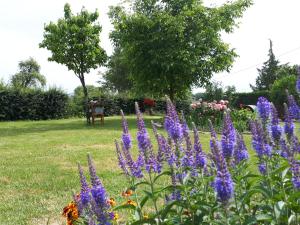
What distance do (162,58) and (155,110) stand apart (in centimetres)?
1205

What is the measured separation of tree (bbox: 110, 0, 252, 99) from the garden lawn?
8795 mm

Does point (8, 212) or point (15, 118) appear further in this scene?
point (15, 118)

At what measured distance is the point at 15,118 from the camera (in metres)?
28.7

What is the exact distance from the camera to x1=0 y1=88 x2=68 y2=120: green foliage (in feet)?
92.0

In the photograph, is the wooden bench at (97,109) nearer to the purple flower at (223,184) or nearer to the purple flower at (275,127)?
the purple flower at (275,127)

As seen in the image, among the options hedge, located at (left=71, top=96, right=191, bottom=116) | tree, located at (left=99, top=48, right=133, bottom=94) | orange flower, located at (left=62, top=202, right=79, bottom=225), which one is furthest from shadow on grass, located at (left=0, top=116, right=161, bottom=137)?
tree, located at (left=99, top=48, right=133, bottom=94)

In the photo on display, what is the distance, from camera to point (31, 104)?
29.0 meters

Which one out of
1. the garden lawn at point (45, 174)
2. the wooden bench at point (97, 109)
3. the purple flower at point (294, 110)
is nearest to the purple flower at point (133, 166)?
the garden lawn at point (45, 174)

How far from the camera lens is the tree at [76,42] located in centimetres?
2378

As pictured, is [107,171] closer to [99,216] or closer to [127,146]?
[127,146]

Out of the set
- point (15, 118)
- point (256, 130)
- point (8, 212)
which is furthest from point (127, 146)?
point (15, 118)

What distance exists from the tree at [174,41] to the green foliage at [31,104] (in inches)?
261

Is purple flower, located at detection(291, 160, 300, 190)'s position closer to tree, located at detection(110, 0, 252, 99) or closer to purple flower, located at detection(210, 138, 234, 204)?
purple flower, located at detection(210, 138, 234, 204)

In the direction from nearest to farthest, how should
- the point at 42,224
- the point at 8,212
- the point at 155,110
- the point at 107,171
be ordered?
the point at 42,224 → the point at 8,212 → the point at 107,171 → the point at 155,110
